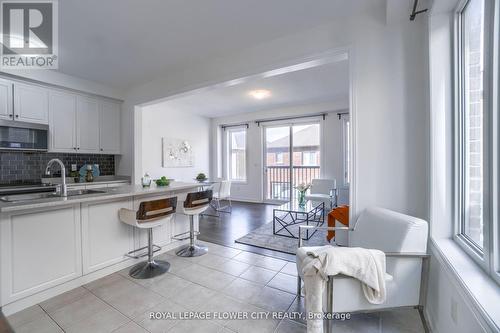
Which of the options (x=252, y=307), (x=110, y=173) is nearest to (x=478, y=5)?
(x=252, y=307)

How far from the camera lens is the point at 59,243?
2027 mm

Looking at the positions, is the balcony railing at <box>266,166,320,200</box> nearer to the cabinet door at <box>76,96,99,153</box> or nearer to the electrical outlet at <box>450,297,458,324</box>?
the cabinet door at <box>76,96,99,153</box>

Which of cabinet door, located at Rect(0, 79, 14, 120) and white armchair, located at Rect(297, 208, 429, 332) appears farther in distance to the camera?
cabinet door, located at Rect(0, 79, 14, 120)

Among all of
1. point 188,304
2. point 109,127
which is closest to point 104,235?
point 188,304

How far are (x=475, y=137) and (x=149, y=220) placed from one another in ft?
9.05

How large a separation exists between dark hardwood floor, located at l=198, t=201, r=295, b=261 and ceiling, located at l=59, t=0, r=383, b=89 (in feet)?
8.84

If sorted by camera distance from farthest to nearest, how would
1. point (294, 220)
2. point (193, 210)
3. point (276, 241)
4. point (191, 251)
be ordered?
point (294, 220)
point (276, 241)
point (191, 251)
point (193, 210)

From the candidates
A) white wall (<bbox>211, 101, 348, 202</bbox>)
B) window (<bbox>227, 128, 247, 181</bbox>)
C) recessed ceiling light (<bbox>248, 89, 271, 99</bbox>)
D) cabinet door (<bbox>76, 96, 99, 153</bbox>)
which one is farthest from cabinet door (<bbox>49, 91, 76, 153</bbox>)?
window (<bbox>227, 128, 247, 181</bbox>)

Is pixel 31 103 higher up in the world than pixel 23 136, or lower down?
higher up

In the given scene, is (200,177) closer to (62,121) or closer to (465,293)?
(62,121)

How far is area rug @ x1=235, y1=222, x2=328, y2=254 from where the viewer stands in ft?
10.3

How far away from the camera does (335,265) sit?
1.34 meters

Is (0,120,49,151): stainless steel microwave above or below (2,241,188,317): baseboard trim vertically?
above

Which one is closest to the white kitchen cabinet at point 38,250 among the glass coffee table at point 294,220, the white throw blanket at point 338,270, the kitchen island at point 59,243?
the kitchen island at point 59,243
